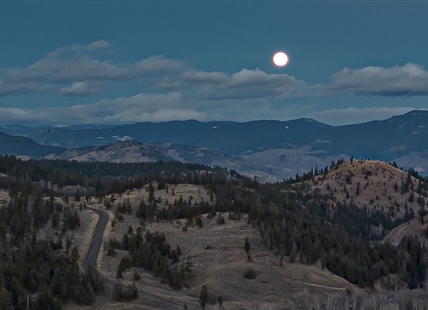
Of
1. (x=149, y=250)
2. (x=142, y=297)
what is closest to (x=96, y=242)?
(x=149, y=250)

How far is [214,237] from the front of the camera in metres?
136

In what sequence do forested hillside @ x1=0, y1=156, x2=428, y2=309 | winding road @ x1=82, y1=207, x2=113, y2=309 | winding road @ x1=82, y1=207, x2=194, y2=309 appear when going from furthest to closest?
forested hillside @ x1=0, y1=156, x2=428, y2=309, winding road @ x1=82, y1=207, x2=113, y2=309, winding road @ x1=82, y1=207, x2=194, y2=309

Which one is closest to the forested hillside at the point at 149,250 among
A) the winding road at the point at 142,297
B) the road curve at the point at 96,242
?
the winding road at the point at 142,297

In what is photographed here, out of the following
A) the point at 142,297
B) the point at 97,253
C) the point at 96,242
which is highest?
the point at 96,242

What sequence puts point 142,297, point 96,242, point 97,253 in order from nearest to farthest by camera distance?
point 142,297 < point 97,253 < point 96,242

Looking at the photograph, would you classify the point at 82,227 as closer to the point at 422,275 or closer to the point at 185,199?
the point at 185,199

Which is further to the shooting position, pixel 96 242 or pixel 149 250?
pixel 96 242

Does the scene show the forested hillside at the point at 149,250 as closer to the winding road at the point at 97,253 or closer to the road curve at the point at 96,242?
the winding road at the point at 97,253

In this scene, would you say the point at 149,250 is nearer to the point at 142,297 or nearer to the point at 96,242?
the point at 96,242

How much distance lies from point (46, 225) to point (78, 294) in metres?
44.4

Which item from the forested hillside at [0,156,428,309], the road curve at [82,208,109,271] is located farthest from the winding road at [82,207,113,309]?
the forested hillside at [0,156,428,309]

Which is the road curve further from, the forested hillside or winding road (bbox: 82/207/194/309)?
the forested hillside

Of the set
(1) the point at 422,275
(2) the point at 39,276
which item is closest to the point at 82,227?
(2) the point at 39,276

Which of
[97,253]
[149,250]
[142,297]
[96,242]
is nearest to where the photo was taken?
[142,297]
